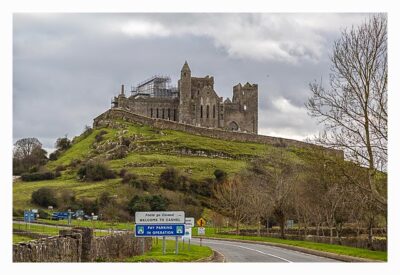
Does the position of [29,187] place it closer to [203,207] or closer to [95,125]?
[203,207]

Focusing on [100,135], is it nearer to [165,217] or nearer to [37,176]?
[37,176]

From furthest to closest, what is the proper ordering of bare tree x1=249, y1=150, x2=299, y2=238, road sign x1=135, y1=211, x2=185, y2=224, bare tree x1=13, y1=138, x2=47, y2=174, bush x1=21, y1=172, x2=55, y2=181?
1. bare tree x1=13, y1=138, x2=47, y2=174
2. bush x1=21, y1=172, x2=55, y2=181
3. bare tree x1=249, y1=150, x2=299, y2=238
4. road sign x1=135, y1=211, x2=185, y2=224

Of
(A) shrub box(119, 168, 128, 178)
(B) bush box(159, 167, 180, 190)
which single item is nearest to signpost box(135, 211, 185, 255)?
(B) bush box(159, 167, 180, 190)

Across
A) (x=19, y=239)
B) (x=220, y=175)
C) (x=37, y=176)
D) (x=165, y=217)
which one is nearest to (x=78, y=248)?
(x=165, y=217)

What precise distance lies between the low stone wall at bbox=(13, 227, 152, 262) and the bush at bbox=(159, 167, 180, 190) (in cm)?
6519

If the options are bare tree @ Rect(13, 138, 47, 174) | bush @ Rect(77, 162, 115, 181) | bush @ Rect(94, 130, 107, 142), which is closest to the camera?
bush @ Rect(77, 162, 115, 181)

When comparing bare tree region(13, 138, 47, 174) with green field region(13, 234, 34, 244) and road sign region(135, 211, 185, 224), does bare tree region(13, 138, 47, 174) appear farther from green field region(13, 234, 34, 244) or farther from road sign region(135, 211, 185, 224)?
road sign region(135, 211, 185, 224)

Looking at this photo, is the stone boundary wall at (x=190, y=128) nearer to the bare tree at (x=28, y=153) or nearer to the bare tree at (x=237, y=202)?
the bare tree at (x=28, y=153)

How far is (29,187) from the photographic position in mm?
94062

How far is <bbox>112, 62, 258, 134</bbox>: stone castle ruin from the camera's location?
147125 millimetres

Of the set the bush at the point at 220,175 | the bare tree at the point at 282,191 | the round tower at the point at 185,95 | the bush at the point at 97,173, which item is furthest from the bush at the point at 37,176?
the bare tree at the point at 282,191

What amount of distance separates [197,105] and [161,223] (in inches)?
4756

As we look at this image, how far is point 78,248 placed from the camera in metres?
Answer: 22.0

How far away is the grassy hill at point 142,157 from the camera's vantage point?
295 feet
